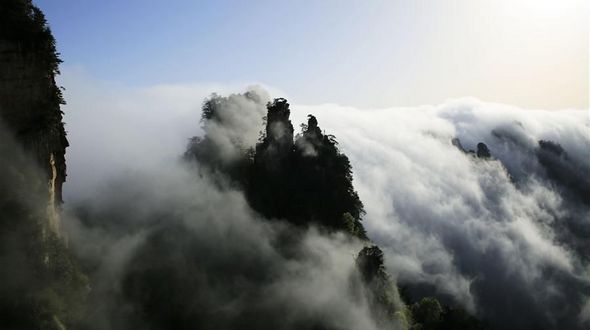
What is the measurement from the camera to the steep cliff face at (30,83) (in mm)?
22816

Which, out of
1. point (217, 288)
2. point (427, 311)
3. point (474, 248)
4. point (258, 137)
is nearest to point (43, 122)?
point (217, 288)

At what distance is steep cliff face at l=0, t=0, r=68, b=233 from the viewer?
22.8m

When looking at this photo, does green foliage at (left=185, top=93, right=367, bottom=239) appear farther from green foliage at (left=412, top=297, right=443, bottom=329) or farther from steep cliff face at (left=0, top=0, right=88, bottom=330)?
steep cliff face at (left=0, top=0, right=88, bottom=330)

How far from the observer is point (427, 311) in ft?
258

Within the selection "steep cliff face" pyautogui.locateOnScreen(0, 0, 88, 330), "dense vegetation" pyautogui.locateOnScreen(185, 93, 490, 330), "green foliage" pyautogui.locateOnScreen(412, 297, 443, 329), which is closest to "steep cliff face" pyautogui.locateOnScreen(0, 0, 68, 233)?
"steep cliff face" pyautogui.locateOnScreen(0, 0, 88, 330)

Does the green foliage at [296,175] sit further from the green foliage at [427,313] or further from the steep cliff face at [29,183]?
the steep cliff face at [29,183]

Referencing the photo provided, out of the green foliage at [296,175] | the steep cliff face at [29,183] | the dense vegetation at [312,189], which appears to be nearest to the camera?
the steep cliff face at [29,183]

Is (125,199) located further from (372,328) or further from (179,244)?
(372,328)

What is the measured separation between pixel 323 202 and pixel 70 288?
149 ft

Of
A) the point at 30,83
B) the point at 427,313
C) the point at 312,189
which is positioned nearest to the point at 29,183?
the point at 30,83

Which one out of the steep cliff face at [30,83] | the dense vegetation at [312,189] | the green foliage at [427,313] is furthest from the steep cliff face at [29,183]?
the green foliage at [427,313]

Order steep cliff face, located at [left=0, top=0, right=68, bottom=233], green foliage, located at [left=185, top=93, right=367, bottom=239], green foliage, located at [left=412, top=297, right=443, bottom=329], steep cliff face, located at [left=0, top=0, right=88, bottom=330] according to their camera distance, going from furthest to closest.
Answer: green foliage, located at [left=412, top=297, right=443, bottom=329], green foliage, located at [left=185, top=93, right=367, bottom=239], steep cliff face, located at [left=0, top=0, right=68, bottom=233], steep cliff face, located at [left=0, top=0, right=88, bottom=330]

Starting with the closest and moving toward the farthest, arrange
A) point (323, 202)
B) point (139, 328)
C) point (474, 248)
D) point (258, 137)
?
point (139, 328) → point (323, 202) → point (258, 137) → point (474, 248)

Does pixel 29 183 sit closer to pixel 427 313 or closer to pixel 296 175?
pixel 296 175
